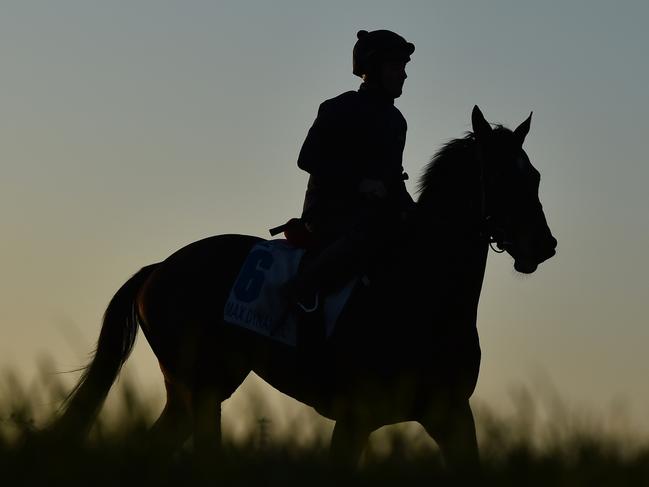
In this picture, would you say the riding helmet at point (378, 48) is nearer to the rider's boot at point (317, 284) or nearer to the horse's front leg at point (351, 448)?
the rider's boot at point (317, 284)

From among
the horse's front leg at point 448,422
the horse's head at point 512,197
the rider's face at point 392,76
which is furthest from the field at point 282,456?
the rider's face at point 392,76

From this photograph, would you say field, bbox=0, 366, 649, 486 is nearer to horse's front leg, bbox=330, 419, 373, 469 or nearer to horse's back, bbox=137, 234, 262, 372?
horse's front leg, bbox=330, 419, 373, 469

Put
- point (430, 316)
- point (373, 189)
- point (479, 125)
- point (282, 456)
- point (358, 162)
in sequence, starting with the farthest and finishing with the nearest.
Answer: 1. point (358, 162)
2. point (479, 125)
3. point (373, 189)
4. point (430, 316)
5. point (282, 456)

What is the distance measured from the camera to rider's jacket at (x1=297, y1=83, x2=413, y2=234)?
9789 mm

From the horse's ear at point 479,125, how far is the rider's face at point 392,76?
0.86 meters

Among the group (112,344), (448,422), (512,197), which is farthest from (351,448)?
(112,344)

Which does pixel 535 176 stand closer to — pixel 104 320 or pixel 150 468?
pixel 104 320

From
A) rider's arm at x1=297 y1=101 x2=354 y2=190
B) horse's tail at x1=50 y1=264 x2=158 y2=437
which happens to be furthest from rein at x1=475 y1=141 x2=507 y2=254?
horse's tail at x1=50 y1=264 x2=158 y2=437

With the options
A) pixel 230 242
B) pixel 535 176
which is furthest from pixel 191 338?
pixel 535 176

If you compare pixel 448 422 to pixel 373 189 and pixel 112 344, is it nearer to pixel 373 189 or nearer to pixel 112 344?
pixel 373 189

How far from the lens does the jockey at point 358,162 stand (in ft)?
31.1

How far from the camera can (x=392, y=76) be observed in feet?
33.2

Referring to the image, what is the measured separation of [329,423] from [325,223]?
4.54 meters

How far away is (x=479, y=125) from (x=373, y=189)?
38.3 inches
